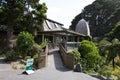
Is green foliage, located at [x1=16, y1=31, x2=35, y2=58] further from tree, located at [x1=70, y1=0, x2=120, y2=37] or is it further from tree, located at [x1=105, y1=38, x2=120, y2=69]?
tree, located at [x1=70, y1=0, x2=120, y2=37]

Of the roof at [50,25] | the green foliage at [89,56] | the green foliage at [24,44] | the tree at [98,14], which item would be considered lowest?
the green foliage at [89,56]

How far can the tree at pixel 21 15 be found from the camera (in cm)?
2726

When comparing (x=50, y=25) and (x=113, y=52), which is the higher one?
(x=50, y=25)

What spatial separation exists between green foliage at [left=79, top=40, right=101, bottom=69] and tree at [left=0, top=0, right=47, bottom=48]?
7.10 m

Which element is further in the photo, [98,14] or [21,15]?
[98,14]

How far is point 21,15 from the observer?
28.2 m

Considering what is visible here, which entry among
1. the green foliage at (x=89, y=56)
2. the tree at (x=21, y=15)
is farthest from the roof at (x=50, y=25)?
the green foliage at (x=89, y=56)

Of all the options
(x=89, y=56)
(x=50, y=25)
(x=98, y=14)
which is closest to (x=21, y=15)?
(x=89, y=56)

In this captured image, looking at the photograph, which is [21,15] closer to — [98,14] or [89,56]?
[89,56]

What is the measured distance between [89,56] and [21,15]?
33.3 ft

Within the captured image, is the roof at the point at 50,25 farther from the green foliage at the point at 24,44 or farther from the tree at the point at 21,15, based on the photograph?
the green foliage at the point at 24,44

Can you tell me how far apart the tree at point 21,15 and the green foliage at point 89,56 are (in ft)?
23.3

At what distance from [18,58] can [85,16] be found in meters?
52.1

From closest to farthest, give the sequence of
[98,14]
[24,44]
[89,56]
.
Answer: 1. [24,44]
2. [89,56]
3. [98,14]
